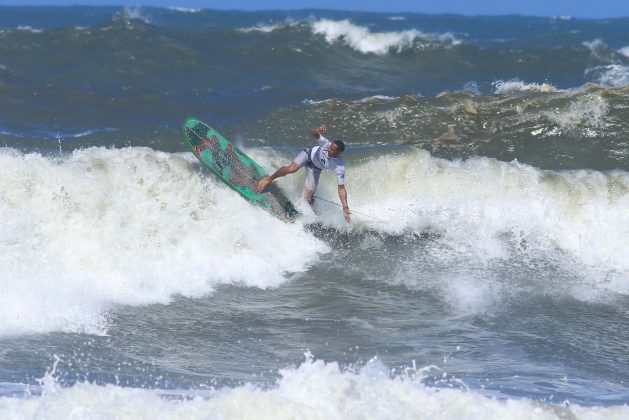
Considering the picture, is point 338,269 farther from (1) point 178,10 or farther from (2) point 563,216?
(1) point 178,10

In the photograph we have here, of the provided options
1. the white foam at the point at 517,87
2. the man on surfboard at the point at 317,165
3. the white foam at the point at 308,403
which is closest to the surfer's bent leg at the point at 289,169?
the man on surfboard at the point at 317,165

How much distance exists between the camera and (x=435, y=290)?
11.4m

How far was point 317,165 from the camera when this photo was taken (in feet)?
42.3

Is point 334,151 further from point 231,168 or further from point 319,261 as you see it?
point 231,168

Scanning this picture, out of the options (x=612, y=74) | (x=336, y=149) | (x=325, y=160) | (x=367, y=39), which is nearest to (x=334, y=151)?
(x=336, y=149)

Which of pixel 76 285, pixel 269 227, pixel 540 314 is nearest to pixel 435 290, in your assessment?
pixel 540 314

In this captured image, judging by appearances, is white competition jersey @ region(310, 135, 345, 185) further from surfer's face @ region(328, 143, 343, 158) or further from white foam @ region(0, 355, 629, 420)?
white foam @ region(0, 355, 629, 420)

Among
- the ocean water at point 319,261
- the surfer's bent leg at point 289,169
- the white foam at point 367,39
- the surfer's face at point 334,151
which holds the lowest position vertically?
the ocean water at point 319,261

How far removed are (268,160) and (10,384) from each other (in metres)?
7.19

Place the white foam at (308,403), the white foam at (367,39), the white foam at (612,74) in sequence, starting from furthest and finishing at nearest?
the white foam at (367,39) → the white foam at (612,74) → the white foam at (308,403)

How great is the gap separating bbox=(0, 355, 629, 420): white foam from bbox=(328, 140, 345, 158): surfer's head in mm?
5159

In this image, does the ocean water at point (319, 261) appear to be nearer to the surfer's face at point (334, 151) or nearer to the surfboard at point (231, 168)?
the surfboard at point (231, 168)

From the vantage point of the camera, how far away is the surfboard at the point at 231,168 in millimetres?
12953

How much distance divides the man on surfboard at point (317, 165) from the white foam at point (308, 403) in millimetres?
5219
